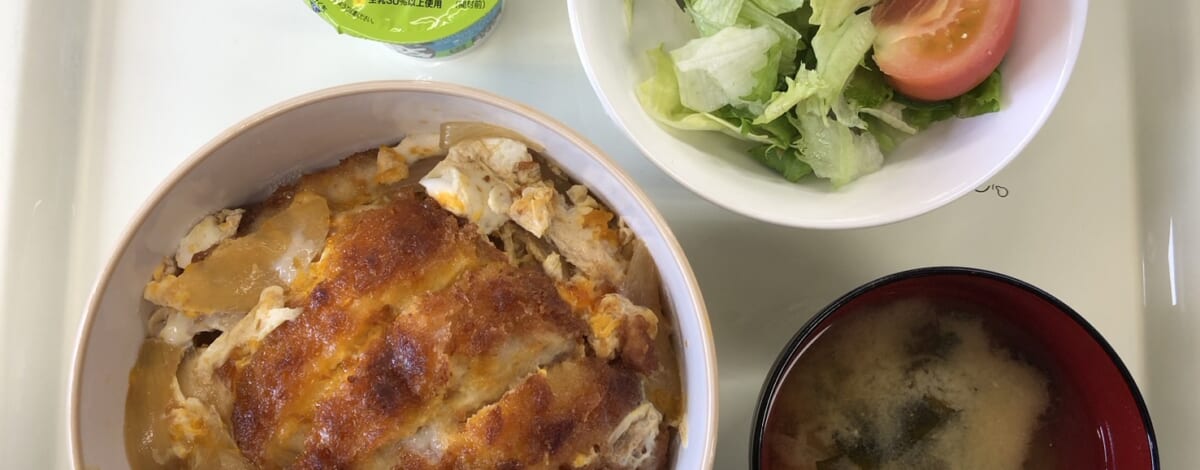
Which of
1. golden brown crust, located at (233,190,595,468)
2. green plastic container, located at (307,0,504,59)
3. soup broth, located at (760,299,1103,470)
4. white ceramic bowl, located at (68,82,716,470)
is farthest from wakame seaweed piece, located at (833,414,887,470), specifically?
green plastic container, located at (307,0,504,59)

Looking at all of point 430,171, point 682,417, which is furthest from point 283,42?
point 682,417

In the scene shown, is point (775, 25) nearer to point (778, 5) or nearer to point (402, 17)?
point (778, 5)

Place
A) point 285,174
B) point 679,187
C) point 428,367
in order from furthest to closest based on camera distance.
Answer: point 679,187
point 285,174
point 428,367

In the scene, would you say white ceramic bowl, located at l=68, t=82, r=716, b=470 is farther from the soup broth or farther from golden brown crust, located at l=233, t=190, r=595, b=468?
the soup broth

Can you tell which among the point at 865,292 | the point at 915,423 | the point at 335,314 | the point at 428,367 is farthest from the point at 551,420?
the point at 915,423

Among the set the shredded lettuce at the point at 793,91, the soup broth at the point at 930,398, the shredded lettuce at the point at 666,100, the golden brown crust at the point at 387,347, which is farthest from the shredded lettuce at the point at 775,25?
the golden brown crust at the point at 387,347

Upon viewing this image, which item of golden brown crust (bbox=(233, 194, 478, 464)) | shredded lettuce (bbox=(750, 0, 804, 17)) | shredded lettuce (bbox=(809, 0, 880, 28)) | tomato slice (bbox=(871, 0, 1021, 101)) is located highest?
tomato slice (bbox=(871, 0, 1021, 101))

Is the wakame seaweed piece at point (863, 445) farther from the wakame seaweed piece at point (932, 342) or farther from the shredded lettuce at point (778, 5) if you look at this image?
the shredded lettuce at point (778, 5)
